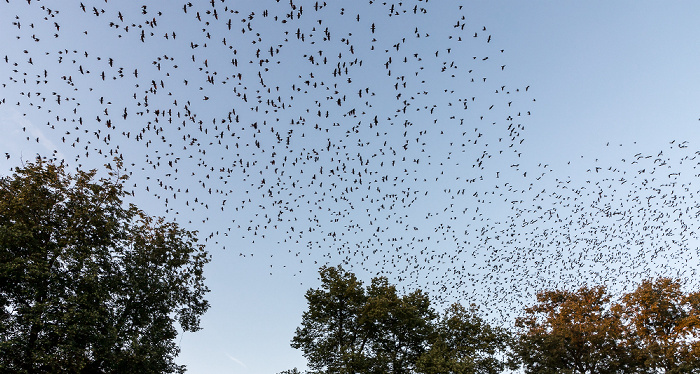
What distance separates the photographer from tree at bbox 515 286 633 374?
3541 centimetres

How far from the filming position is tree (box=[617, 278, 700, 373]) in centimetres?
2977

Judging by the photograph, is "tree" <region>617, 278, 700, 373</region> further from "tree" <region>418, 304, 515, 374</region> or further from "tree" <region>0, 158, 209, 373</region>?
"tree" <region>0, 158, 209, 373</region>

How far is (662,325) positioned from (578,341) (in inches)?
277

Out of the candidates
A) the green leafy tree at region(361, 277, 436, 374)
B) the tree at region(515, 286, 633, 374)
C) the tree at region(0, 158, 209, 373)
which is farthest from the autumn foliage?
the tree at region(0, 158, 209, 373)

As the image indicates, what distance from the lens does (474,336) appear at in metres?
33.5

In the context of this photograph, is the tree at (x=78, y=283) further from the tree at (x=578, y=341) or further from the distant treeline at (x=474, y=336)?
the tree at (x=578, y=341)

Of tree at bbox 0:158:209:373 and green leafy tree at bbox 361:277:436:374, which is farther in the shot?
green leafy tree at bbox 361:277:436:374

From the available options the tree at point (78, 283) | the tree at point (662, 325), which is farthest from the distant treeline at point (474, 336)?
the tree at point (78, 283)

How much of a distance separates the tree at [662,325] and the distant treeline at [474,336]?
0.07 m

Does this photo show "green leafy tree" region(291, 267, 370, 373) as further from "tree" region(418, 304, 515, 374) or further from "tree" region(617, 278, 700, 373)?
"tree" region(617, 278, 700, 373)

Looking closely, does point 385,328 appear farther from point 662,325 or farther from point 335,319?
point 662,325

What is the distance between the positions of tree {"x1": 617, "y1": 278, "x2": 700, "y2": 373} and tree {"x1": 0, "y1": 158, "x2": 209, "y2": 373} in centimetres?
3805

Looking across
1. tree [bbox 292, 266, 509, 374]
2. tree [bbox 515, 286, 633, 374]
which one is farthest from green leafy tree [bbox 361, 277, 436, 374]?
tree [bbox 515, 286, 633, 374]

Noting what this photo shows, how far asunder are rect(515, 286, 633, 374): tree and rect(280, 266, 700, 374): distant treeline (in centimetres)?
9
